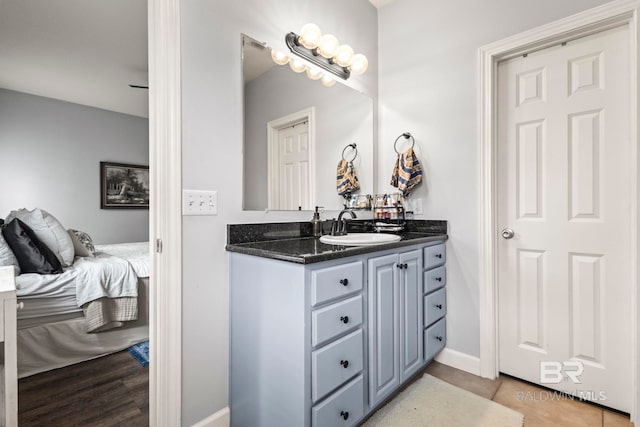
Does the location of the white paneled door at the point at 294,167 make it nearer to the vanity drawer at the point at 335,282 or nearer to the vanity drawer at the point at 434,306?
the vanity drawer at the point at 335,282

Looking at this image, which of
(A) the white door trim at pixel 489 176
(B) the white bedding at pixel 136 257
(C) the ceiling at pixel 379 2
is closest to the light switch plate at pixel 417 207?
(A) the white door trim at pixel 489 176

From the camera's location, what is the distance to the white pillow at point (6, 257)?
77.4 inches

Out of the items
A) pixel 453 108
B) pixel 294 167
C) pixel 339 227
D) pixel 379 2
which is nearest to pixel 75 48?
pixel 294 167

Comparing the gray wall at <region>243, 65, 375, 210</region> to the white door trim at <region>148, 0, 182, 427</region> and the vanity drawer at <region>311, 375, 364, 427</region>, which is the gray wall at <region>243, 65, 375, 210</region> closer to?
the white door trim at <region>148, 0, 182, 427</region>

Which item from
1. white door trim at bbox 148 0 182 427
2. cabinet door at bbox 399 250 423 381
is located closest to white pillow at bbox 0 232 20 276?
white door trim at bbox 148 0 182 427

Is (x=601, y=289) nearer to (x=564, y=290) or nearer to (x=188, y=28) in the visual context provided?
(x=564, y=290)

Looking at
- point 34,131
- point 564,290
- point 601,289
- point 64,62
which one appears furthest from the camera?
point 34,131

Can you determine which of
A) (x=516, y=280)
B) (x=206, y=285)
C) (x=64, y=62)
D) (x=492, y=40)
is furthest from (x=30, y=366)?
(x=492, y=40)

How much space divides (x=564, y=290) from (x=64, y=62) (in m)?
4.73

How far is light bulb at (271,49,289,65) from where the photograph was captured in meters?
1.66

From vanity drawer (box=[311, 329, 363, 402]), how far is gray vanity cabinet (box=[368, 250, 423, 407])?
117 mm

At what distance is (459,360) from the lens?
78.3 inches

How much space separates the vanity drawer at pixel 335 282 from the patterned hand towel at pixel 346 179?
37.2 inches

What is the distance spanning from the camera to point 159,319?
1.25m
